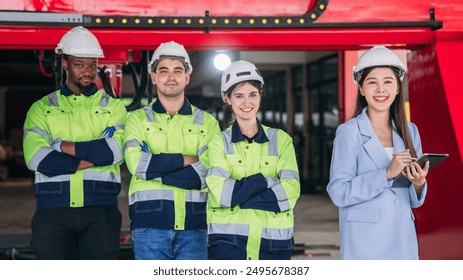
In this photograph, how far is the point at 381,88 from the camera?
234 cm

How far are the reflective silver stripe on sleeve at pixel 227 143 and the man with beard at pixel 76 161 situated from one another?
0.48 meters

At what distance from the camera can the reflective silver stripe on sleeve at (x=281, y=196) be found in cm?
233

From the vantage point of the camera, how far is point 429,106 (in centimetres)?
276

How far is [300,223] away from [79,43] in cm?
609

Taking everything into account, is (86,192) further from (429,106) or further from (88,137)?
(429,106)

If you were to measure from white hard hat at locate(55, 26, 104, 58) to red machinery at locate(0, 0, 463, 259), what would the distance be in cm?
4

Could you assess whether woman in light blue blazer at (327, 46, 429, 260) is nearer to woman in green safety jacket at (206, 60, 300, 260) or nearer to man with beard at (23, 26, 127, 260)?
woman in green safety jacket at (206, 60, 300, 260)

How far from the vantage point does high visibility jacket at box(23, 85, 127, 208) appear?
2570mm

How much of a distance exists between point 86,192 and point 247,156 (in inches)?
28.8

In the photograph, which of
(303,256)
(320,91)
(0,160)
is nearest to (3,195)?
(0,160)

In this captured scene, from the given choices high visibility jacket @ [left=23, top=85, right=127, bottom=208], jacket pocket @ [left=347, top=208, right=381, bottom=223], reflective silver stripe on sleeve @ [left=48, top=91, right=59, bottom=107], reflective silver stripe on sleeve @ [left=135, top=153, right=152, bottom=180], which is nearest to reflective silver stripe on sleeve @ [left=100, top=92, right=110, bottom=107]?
high visibility jacket @ [left=23, top=85, right=127, bottom=208]

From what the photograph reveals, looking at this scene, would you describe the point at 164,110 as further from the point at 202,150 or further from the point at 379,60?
the point at 379,60

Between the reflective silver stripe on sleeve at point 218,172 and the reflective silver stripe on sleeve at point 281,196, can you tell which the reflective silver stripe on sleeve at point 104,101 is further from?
the reflective silver stripe on sleeve at point 281,196

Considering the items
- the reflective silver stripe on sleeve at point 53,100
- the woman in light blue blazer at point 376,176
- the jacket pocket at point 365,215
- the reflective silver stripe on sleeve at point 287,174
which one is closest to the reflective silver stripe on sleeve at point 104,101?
the reflective silver stripe on sleeve at point 53,100
